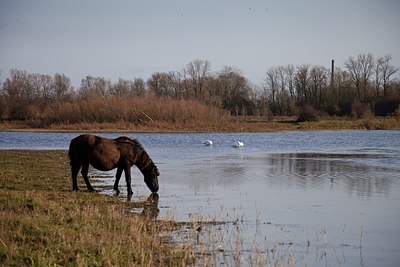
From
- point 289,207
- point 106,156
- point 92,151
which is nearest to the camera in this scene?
point 289,207

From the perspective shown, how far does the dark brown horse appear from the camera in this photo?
13.8 m

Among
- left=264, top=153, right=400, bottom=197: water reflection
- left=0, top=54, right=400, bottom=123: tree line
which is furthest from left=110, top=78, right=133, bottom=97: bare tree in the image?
left=264, top=153, right=400, bottom=197: water reflection

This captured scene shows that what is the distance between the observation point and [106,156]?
45.8 ft

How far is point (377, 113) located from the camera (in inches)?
2938

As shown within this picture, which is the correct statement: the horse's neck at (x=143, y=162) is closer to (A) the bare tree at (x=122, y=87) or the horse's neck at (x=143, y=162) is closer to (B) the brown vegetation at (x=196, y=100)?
(B) the brown vegetation at (x=196, y=100)

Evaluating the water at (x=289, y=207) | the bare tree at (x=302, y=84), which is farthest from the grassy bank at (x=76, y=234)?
the bare tree at (x=302, y=84)

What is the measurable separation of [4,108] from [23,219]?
205 feet

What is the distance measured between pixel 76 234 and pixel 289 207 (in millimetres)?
6149

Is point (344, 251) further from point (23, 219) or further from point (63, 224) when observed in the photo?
point (23, 219)

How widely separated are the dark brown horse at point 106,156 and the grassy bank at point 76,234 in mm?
1292

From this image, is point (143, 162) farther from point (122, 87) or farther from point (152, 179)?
point (122, 87)

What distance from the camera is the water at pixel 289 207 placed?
8.76 metres

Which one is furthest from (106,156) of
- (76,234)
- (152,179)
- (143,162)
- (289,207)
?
(76,234)

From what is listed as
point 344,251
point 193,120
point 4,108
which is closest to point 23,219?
point 344,251
